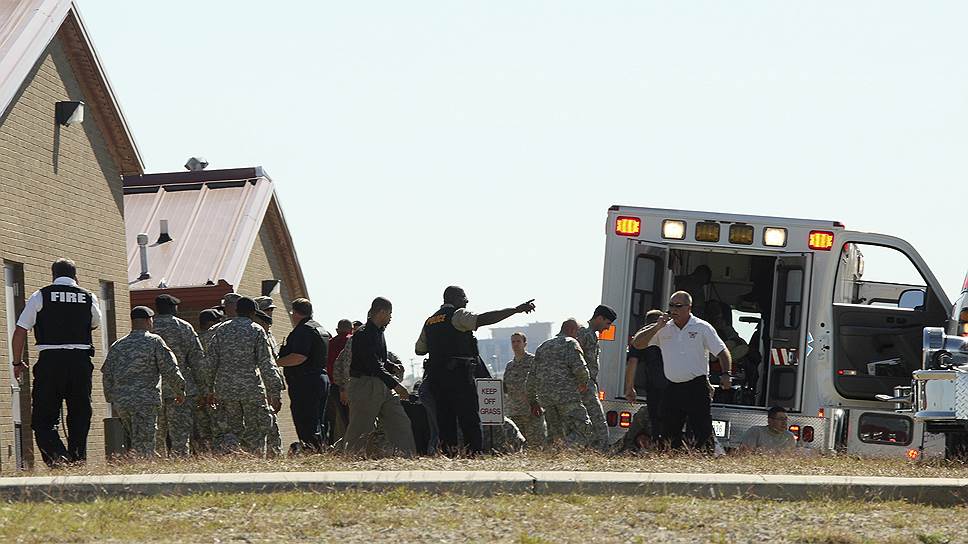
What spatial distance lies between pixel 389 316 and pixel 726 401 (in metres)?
3.84

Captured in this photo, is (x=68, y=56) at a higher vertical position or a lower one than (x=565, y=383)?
higher

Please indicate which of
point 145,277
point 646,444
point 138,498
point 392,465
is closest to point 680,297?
point 646,444

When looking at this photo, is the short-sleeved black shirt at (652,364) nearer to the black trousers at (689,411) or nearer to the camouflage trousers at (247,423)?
the black trousers at (689,411)

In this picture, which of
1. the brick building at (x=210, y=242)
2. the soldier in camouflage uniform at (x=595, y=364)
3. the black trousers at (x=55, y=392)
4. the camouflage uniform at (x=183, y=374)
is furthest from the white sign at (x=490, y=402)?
the brick building at (x=210, y=242)

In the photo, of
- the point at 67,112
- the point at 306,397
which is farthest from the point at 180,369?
the point at 67,112

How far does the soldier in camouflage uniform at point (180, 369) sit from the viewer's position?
48.5 ft

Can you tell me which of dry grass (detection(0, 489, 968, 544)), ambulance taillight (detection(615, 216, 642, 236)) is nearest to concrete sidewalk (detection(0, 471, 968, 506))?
dry grass (detection(0, 489, 968, 544))

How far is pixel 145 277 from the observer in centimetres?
2612

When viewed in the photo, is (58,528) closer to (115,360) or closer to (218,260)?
(115,360)

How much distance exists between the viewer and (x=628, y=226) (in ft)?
48.9

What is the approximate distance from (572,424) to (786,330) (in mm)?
2219

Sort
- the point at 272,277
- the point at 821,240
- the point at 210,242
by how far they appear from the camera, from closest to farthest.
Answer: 1. the point at 821,240
2. the point at 210,242
3. the point at 272,277

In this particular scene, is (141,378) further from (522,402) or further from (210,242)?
(210,242)

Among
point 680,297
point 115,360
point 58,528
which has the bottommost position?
point 58,528
